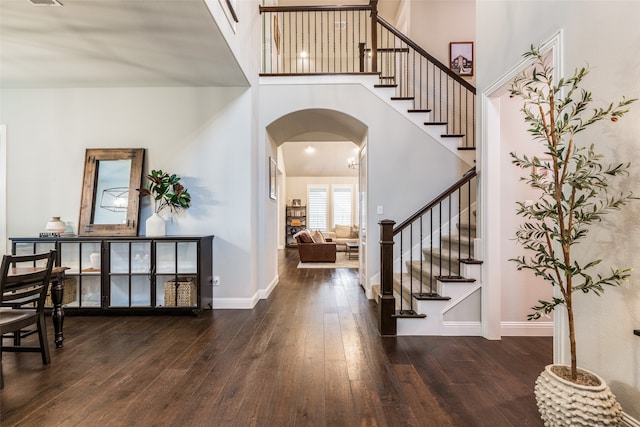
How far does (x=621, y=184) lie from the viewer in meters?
1.64

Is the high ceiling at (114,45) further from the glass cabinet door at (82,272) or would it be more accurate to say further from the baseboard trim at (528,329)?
the baseboard trim at (528,329)

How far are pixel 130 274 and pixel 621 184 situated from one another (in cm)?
439

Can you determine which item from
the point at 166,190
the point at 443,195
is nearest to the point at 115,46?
the point at 166,190

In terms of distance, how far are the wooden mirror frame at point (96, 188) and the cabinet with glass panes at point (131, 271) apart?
9.1 inches

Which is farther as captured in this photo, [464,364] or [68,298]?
[68,298]

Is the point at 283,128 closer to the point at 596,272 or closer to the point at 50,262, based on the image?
the point at 50,262

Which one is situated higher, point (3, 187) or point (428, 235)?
point (3, 187)

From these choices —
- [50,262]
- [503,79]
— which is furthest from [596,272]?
[50,262]

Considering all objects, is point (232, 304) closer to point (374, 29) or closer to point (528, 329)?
point (528, 329)

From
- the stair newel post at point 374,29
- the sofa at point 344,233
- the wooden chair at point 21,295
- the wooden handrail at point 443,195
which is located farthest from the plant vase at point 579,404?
the sofa at point 344,233

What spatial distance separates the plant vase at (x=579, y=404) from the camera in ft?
4.53

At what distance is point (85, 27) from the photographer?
254 centimetres

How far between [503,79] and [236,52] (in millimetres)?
2607

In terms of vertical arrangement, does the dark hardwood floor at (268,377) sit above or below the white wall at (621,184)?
below
